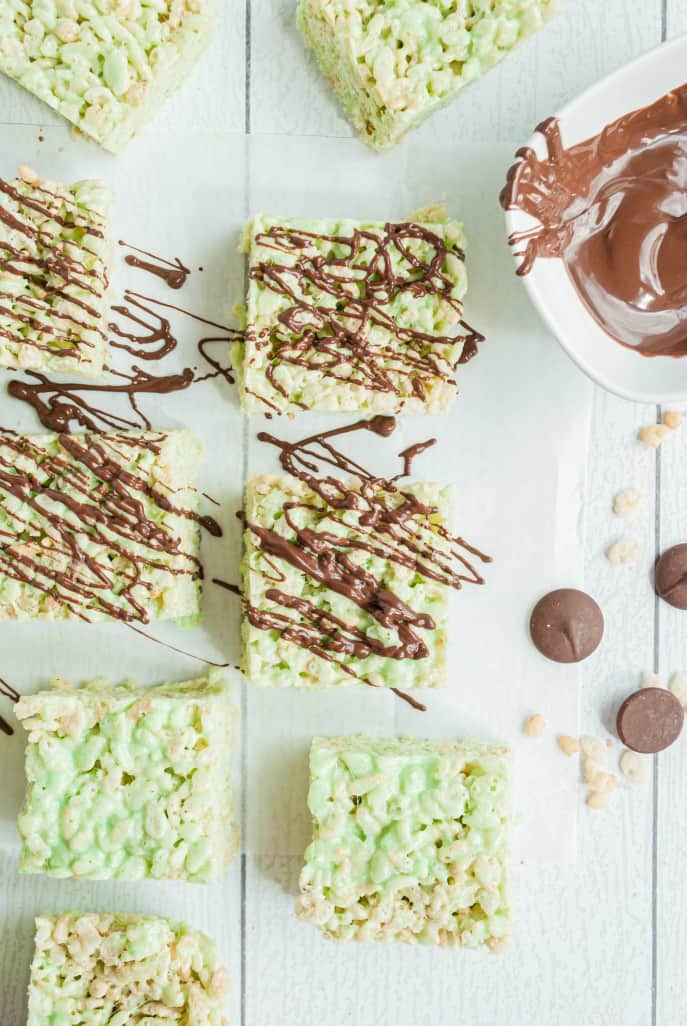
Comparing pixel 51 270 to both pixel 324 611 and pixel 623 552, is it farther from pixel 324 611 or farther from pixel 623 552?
pixel 623 552

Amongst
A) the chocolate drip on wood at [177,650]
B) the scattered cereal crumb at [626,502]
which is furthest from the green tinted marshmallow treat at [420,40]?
the chocolate drip on wood at [177,650]

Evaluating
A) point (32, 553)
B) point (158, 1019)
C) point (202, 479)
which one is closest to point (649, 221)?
point (202, 479)

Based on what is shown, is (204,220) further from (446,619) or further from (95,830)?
(95,830)

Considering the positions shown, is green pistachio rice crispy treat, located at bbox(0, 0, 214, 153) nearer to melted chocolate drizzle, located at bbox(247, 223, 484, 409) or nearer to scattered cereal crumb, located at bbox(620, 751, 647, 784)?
melted chocolate drizzle, located at bbox(247, 223, 484, 409)

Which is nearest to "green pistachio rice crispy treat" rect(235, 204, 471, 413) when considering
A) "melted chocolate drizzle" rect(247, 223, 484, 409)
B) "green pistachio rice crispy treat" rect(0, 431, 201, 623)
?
"melted chocolate drizzle" rect(247, 223, 484, 409)

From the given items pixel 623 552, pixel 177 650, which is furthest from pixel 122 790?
pixel 623 552

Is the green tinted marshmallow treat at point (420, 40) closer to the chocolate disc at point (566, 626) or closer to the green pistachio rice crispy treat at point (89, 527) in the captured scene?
the green pistachio rice crispy treat at point (89, 527)
